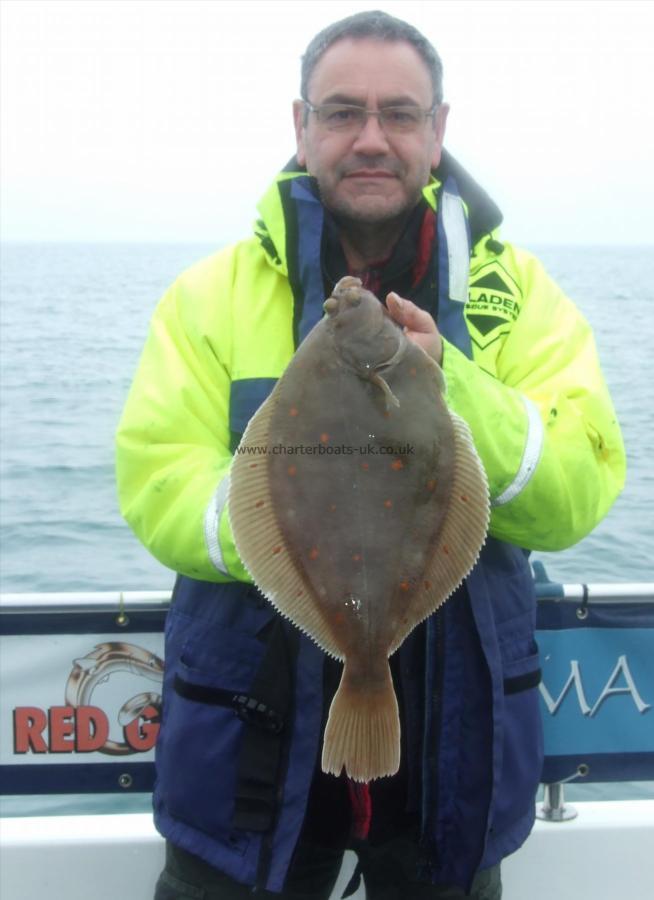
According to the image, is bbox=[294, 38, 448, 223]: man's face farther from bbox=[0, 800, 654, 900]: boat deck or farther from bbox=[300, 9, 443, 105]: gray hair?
bbox=[0, 800, 654, 900]: boat deck

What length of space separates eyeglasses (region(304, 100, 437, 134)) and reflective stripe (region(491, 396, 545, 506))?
794 mm

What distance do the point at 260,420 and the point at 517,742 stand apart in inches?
40.2

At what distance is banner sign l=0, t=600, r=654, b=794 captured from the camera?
3125 millimetres

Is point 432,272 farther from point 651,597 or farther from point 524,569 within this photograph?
point 651,597

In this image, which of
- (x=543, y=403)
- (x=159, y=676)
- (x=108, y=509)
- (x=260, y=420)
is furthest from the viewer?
(x=108, y=509)

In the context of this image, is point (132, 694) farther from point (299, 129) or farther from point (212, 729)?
point (299, 129)

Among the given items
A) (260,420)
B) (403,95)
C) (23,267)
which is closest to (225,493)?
(260,420)

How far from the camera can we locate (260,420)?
203 cm

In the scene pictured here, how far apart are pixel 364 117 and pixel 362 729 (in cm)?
142

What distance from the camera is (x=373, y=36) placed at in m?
2.52

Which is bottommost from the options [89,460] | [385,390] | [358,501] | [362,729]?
[89,460]

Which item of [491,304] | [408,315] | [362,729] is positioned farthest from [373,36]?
[362,729]

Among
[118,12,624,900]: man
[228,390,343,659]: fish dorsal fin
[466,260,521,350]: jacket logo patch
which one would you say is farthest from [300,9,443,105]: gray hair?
[228,390,343,659]: fish dorsal fin

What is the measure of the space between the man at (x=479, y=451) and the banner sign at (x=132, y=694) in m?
0.71
